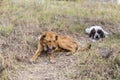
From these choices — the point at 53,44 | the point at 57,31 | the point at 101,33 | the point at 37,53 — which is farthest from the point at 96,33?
the point at 37,53

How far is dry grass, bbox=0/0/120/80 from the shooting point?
612 cm

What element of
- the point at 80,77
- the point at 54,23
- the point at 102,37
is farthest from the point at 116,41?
the point at 80,77

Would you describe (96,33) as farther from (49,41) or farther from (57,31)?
(49,41)

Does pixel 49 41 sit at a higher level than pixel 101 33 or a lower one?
higher

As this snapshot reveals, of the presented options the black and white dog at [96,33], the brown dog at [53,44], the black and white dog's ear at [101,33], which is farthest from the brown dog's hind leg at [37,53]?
the black and white dog's ear at [101,33]

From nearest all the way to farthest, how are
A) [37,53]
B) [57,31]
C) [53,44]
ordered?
[37,53] → [53,44] → [57,31]

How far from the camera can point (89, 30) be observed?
27.4ft

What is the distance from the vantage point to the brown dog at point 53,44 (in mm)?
7102

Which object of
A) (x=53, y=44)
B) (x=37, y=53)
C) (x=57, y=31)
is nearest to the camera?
(x=37, y=53)

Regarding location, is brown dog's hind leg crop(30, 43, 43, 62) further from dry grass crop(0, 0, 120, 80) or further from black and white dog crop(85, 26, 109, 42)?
black and white dog crop(85, 26, 109, 42)

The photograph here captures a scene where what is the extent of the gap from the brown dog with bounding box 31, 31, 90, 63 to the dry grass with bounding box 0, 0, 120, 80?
13 cm

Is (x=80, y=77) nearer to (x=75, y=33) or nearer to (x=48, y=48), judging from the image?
(x=48, y=48)

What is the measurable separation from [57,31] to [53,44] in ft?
3.48

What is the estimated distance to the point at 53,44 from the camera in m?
7.17
